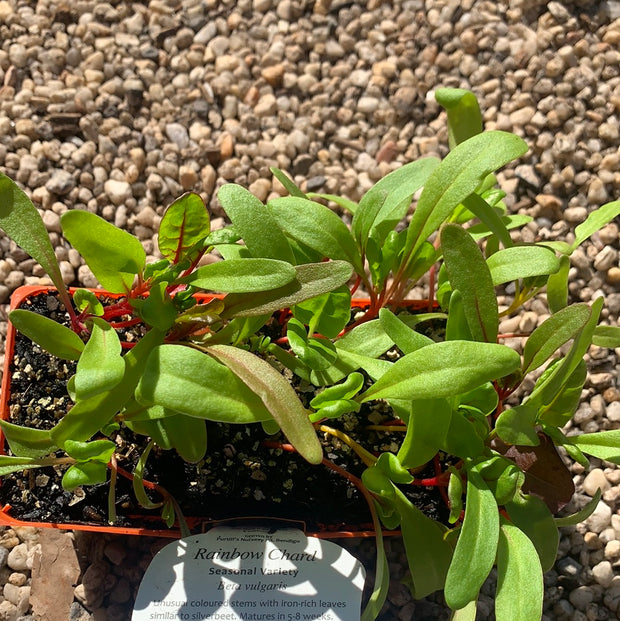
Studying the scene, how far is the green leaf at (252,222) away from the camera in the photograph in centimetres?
100

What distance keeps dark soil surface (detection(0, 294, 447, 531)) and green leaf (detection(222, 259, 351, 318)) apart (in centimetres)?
35

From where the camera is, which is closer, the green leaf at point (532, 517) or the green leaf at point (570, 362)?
the green leaf at point (570, 362)

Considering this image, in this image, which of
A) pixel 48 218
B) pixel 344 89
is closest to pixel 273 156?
pixel 344 89

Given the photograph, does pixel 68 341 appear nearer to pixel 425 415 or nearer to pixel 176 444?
pixel 176 444

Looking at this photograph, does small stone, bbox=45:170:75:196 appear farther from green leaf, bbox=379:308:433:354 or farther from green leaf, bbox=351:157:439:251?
green leaf, bbox=379:308:433:354

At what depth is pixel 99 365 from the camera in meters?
0.87

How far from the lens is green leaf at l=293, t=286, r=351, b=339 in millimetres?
1081

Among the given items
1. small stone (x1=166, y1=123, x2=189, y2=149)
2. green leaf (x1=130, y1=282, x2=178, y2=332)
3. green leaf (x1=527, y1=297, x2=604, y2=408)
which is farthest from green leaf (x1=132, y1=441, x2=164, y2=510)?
small stone (x1=166, y1=123, x2=189, y2=149)

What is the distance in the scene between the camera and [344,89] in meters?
1.80

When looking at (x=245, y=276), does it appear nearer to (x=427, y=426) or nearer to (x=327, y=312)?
(x=327, y=312)

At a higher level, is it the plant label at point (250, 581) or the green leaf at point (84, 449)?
the green leaf at point (84, 449)

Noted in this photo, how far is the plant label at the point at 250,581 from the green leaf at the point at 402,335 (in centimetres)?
42

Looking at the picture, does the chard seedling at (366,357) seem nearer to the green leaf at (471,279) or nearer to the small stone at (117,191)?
the green leaf at (471,279)

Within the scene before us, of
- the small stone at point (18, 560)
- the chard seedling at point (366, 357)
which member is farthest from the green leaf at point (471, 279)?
the small stone at point (18, 560)
